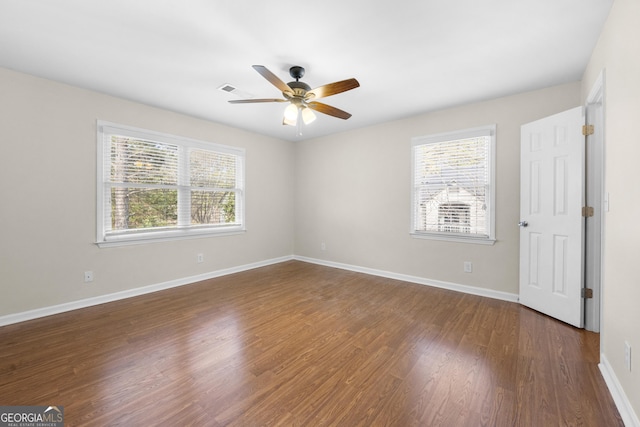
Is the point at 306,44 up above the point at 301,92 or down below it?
above

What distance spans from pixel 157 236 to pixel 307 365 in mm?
2918

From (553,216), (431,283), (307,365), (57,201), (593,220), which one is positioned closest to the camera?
(307,365)

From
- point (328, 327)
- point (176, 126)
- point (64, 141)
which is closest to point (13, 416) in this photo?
point (328, 327)

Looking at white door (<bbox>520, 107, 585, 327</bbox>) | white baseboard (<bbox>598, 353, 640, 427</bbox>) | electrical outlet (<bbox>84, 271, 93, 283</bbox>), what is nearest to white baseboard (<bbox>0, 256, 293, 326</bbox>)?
electrical outlet (<bbox>84, 271, 93, 283</bbox>)

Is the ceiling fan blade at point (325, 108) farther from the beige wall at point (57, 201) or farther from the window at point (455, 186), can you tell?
the beige wall at point (57, 201)

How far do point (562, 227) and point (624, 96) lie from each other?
1.47 m

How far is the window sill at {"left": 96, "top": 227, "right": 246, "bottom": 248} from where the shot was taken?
3314 mm

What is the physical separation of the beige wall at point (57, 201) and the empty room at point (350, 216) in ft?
0.07

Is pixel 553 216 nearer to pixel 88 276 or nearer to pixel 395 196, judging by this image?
pixel 395 196

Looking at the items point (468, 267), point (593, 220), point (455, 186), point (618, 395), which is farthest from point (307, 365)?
point (455, 186)

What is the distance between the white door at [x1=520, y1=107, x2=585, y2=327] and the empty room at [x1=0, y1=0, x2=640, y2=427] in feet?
0.07

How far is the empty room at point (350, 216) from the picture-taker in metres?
1.66

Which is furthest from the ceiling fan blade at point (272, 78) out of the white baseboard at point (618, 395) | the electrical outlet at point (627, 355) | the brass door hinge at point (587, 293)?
the brass door hinge at point (587, 293)

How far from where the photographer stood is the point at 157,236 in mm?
3725
